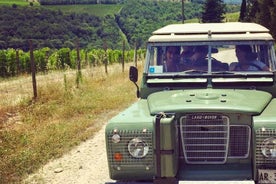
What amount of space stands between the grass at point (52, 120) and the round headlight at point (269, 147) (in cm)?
373

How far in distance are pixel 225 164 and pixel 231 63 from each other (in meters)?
1.81

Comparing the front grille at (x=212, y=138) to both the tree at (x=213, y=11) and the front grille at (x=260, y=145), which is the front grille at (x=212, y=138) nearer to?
the front grille at (x=260, y=145)

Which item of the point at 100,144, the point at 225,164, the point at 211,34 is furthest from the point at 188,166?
the point at 100,144

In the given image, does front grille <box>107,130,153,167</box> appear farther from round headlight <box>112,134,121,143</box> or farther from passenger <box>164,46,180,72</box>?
passenger <box>164,46,180,72</box>

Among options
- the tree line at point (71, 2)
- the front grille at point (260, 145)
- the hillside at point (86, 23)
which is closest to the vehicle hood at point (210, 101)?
the front grille at point (260, 145)

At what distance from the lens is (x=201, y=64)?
620cm

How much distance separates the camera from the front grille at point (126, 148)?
4.77 meters

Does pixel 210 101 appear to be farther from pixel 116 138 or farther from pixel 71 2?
pixel 71 2

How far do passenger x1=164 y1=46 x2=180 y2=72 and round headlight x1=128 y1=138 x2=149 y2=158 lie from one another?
182 cm

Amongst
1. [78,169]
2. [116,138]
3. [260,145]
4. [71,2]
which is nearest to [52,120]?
[78,169]

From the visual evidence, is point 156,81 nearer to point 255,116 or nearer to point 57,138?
point 255,116

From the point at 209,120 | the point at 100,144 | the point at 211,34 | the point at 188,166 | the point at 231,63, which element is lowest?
the point at 100,144

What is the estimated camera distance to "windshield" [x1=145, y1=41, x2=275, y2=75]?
6.17 meters

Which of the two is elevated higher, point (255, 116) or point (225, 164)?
point (255, 116)
